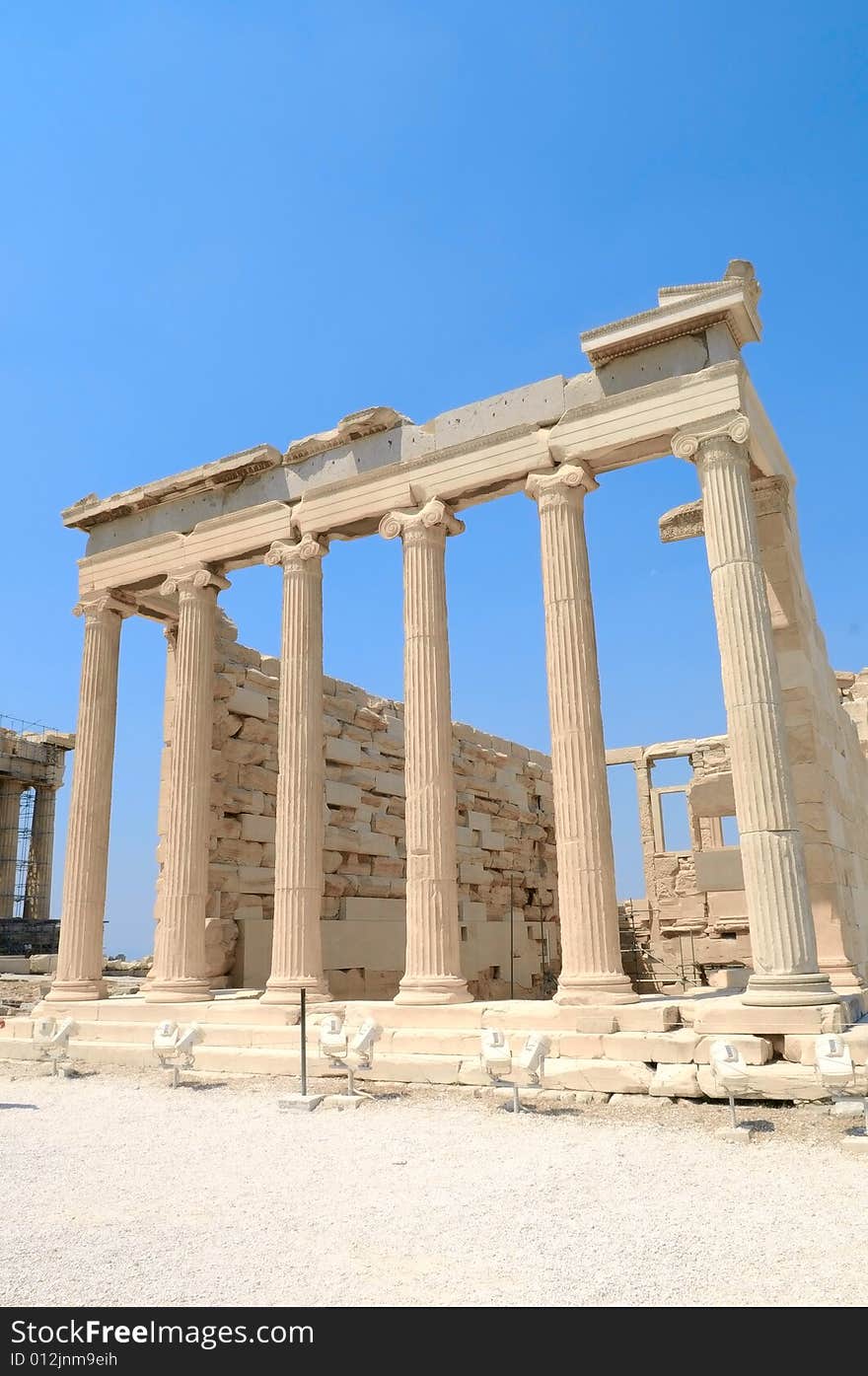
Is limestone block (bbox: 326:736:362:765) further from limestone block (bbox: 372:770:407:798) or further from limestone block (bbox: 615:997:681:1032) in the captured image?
limestone block (bbox: 615:997:681:1032)

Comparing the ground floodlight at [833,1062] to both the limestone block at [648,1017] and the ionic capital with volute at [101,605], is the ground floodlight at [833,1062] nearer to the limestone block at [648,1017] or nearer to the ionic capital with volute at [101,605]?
the limestone block at [648,1017]

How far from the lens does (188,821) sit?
15633 millimetres

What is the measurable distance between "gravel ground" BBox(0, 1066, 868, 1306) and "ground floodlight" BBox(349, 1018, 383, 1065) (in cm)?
60

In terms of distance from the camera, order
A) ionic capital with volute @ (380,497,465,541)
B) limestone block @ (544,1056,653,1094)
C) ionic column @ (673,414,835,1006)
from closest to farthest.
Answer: limestone block @ (544,1056,653,1094) → ionic column @ (673,414,835,1006) → ionic capital with volute @ (380,497,465,541)

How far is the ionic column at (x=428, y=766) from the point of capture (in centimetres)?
1315

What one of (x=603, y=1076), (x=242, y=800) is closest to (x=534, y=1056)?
(x=603, y=1076)

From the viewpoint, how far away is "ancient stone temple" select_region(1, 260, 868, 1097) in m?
11.1

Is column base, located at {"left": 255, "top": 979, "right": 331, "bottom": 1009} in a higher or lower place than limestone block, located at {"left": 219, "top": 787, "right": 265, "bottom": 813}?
lower

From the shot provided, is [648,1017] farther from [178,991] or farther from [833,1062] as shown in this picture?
[178,991]

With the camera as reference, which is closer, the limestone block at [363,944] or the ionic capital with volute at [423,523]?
the ionic capital with volute at [423,523]

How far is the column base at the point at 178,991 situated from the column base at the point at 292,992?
53.8 inches

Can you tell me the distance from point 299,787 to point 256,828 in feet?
12.7

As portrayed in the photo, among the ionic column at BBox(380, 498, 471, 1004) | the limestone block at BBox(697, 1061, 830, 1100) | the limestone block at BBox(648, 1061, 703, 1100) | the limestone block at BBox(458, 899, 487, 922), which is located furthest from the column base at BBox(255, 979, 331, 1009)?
the limestone block at BBox(458, 899, 487, 922)

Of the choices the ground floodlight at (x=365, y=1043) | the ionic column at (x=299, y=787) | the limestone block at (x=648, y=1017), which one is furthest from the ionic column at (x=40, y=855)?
the limestone block at (x=648, y=1017)
